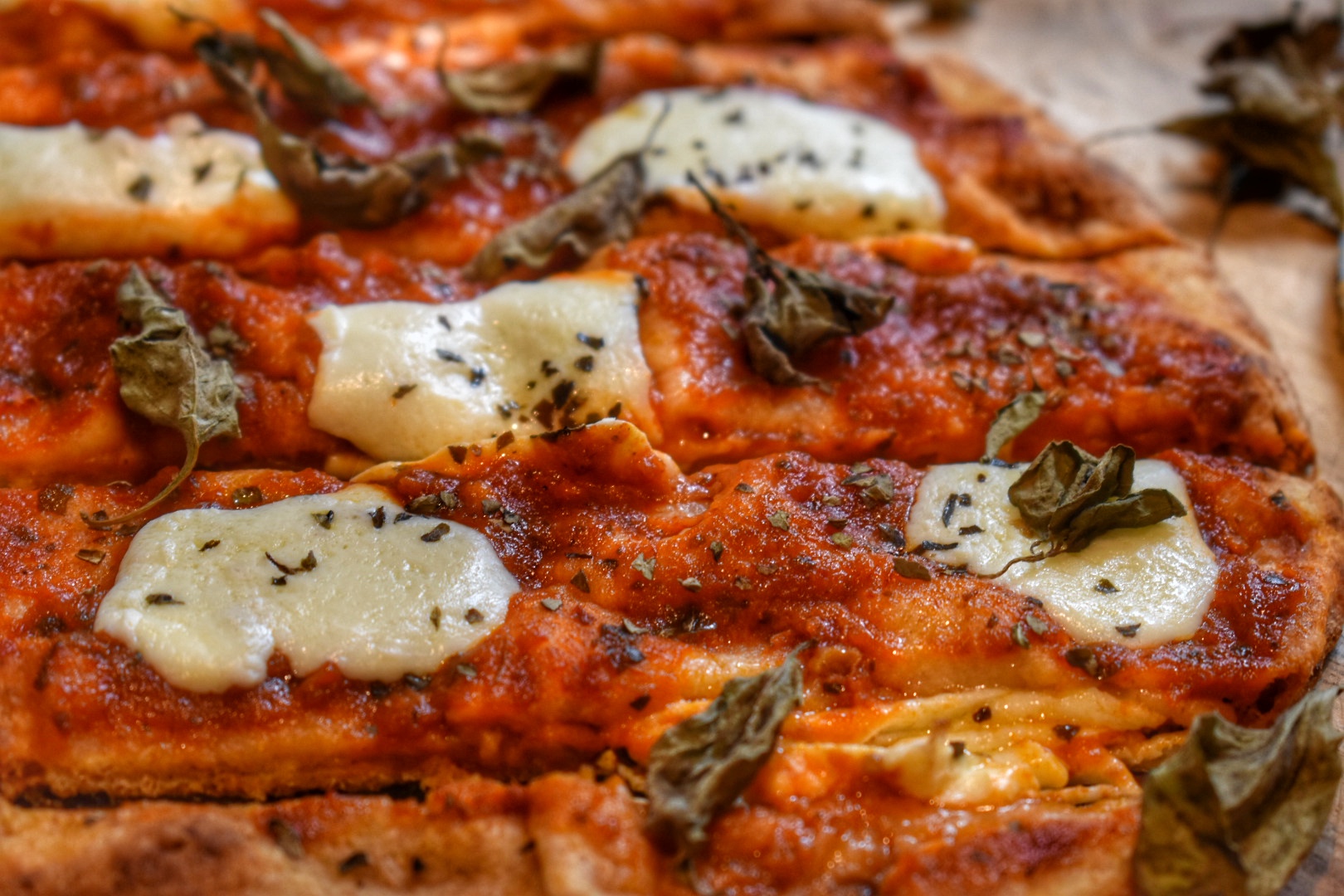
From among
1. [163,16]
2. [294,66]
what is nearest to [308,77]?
[294,66]

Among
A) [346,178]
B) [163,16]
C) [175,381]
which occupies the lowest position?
[175,381]

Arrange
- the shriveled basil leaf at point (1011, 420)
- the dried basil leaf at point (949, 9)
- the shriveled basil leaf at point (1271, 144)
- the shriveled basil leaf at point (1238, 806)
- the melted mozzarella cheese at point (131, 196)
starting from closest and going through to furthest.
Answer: the shriveled basil leaf at point (1238, 806) → the shriveled basil leaf at point (1011, 420) → the melted mozzarella cheese at point (131, 196) → the shriveled basil leaf at point (1271, 144) → the dried basil leaf at point (949, 9)

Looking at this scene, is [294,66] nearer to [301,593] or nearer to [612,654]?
[301,593]

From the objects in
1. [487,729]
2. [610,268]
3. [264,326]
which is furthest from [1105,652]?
[264,326]

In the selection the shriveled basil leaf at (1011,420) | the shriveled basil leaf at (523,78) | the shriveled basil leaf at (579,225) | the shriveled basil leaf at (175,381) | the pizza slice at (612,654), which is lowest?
the pizza slice at (612,654)

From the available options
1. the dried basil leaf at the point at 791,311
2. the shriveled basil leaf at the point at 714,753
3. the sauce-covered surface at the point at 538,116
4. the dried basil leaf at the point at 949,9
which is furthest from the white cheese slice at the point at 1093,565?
the dried basil leaf at the point at 949,9

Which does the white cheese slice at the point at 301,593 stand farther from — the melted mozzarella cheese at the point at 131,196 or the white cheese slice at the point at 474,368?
the melted mozzarella cheese at the point at 131,196

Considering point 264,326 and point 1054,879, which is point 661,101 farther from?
point 1054,879

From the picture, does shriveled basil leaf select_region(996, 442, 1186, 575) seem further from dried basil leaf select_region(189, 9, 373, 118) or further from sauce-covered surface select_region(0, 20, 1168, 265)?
dried basil leaf select_region(189, 9, 373, 118)
